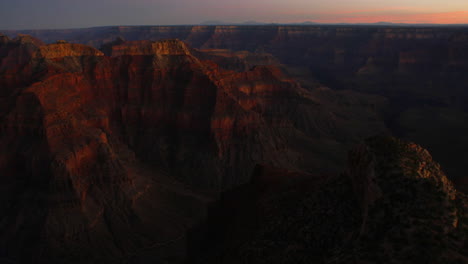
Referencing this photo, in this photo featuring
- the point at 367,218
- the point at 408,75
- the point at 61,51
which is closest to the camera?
the point at 367,218

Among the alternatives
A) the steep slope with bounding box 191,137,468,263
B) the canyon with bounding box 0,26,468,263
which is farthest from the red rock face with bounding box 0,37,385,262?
the steep slope with bounding box 191,137,468,263

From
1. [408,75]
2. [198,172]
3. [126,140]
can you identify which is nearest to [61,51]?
[126,140]

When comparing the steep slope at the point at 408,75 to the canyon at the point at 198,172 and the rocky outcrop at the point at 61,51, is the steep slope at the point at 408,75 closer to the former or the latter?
the canyon at the point at 198,172

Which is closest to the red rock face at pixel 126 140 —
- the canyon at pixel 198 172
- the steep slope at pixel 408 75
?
the canyon at pixel 198 172

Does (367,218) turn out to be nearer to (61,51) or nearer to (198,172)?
(198,172)

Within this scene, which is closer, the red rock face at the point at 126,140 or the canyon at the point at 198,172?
the canyon at the point at 198,172

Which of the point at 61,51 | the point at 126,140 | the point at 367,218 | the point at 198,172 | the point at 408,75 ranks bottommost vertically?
the point at 198,172
